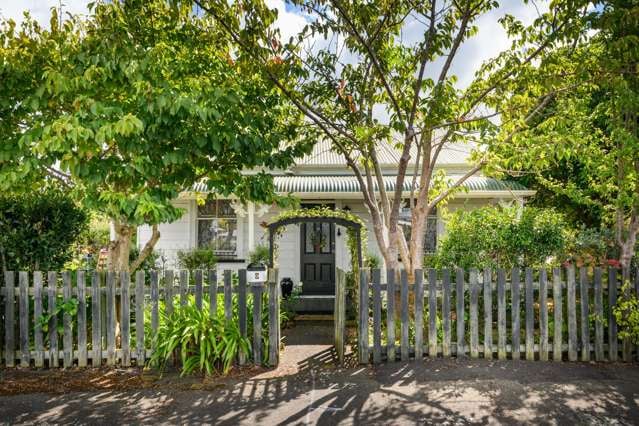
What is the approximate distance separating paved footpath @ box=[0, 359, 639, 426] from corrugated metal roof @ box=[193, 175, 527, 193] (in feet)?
20.1

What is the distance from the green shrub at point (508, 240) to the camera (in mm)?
6992

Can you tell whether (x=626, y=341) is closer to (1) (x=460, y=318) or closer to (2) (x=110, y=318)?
(1) (x=460, y=318)

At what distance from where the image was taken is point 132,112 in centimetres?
490

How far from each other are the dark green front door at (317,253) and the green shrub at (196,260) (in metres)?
2.55

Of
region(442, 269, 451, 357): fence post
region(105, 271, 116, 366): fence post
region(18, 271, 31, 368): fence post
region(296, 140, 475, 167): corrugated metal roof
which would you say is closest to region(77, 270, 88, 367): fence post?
region(105, 271, 116, 366): fence post

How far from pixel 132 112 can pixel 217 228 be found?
776 cm

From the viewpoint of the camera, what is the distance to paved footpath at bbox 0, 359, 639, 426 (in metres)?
4.10

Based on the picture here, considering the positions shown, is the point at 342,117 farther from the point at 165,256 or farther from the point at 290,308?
the point at 165,256

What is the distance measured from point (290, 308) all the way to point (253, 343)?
141 inches

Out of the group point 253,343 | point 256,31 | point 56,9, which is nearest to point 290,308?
point 253,343

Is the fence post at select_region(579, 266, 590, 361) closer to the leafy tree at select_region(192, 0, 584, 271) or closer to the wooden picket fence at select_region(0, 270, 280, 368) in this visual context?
the leafy tree at select_region(192, 0, 584, 271)

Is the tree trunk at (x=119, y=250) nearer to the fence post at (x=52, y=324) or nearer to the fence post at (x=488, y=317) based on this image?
the fence post at (x=52, y=324)

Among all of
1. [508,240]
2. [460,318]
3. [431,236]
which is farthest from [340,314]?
[431,236]

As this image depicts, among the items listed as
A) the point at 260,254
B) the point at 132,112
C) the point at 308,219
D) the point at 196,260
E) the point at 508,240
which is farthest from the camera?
the point at 196,260
